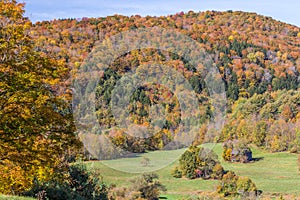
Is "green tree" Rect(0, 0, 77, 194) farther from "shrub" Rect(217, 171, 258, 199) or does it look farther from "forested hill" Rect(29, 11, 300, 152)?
"forested hill" Rect(29, 11, 300, 152)

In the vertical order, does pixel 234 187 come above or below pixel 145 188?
below

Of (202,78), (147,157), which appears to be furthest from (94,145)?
(202,78)

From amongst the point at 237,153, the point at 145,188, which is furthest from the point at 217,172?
the point at 145,188

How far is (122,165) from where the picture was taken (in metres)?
71.0

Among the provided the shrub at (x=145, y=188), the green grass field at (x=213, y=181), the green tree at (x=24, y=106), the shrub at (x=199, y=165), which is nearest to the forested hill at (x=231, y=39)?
the green grass field at (x=213, y=181)

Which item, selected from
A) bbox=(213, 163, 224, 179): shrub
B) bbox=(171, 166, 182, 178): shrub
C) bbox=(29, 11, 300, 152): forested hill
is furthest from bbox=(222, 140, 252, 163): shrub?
bbox=(213, 163, 224, 179): shrub

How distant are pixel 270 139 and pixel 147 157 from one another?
3221 centimetres

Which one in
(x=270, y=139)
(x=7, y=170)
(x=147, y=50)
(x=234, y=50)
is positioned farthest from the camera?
(x=234, y=50)

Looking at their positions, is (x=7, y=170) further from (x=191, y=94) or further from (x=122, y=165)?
(x=191, y=94)

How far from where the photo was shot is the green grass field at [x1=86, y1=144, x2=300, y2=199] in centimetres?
5538

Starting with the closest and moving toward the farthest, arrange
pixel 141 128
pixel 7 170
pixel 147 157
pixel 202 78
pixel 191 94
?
pixel 7 170 → pixel 147 157 → pixel 141 128 → pixel 191 94 → pixel 202 78

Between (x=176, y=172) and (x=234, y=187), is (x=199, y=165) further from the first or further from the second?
(x=234, y=187)

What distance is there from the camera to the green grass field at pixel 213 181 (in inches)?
2180

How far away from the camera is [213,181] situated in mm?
62625
